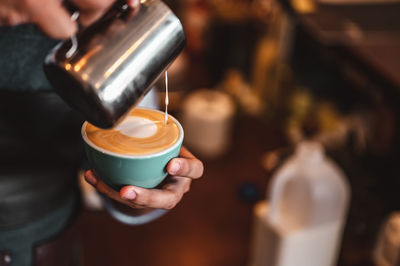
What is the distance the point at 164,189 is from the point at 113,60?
25cm

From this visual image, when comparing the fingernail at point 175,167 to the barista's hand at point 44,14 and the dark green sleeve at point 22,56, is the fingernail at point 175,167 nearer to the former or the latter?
the barista's hand at point 44,14

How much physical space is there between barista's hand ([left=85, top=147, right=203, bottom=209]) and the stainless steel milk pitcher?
136 millimetres

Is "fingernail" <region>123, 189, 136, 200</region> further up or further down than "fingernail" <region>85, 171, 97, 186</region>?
further up

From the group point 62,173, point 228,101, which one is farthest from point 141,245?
point 228,101

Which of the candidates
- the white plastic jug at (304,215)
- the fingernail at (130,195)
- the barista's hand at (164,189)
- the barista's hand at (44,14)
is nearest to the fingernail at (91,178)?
the barista's hand at (164,189)

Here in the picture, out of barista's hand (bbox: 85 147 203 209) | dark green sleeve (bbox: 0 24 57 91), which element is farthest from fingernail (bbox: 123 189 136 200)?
dark green sleeve (bbox: 0 24 57 91)

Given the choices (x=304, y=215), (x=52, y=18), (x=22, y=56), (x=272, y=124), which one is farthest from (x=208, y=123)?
(x=52, y=18)

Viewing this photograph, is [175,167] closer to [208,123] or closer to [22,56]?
[22,56]

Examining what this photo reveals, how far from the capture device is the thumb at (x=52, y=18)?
557mm

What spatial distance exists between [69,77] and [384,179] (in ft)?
3.93

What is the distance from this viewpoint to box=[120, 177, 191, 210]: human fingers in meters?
0.64

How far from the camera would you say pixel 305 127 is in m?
1.95

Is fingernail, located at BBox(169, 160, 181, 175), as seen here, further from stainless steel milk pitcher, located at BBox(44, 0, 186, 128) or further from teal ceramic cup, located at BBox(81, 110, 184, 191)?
stainless steel milk pitcher, located at BBox(44, 0, 186, 128)

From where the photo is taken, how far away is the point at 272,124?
80.9 inches
